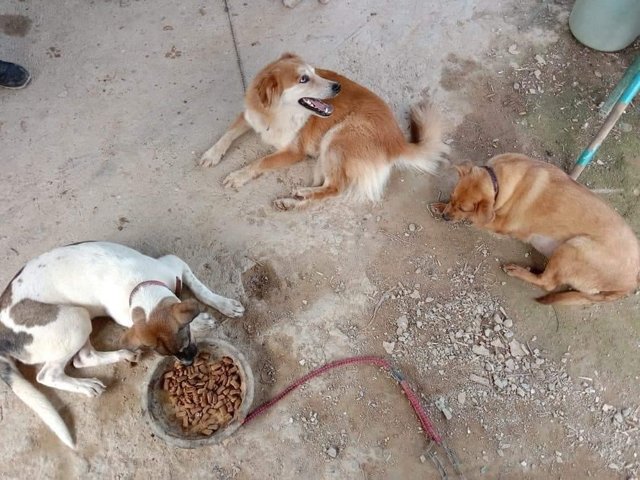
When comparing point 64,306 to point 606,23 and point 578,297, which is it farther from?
point 606,23

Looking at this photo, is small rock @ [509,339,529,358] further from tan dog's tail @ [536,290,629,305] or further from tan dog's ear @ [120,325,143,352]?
tan dog's ear @ [120,325,143,352]

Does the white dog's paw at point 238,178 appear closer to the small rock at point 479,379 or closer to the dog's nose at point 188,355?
the dog's nose at point 188,355

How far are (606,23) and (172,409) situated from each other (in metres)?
4.56

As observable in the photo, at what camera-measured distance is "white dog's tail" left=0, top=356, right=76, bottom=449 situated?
273cm

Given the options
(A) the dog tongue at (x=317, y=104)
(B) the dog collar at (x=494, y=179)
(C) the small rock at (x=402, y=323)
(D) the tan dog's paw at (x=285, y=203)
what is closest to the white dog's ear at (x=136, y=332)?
(D) the tan dog's paw at (x=285, y=203)

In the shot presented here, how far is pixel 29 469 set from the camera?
2.76m

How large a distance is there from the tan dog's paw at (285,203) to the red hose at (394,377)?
3.84 feet

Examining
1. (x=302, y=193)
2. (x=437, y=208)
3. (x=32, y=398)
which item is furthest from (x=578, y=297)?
(x=32, y=398)

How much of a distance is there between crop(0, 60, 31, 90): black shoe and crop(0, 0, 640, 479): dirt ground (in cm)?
8

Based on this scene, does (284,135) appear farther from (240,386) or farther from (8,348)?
(8,348)

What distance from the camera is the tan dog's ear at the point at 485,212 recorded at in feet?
10.4

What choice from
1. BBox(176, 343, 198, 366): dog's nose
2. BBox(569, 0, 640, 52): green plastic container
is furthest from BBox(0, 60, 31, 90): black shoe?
BBox(569, 0, 640, 52): green plastic container

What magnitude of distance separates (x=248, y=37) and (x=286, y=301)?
251 cm

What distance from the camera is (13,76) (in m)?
3.85
